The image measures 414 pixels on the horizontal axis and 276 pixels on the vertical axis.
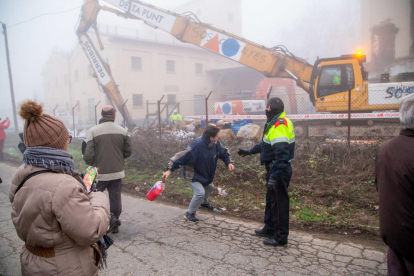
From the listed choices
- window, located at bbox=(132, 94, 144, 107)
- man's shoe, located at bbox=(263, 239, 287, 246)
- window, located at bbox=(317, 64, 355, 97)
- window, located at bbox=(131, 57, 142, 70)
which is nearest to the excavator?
window, located at bbox=(317, 64, 355, 97)

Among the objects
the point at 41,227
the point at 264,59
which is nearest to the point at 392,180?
the point at 41,227

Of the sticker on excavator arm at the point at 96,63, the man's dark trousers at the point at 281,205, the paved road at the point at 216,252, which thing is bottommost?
the paved road at the point at 216,252

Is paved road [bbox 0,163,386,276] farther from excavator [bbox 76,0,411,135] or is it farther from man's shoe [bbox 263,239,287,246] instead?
excavator [bbox 76,0,411,135]

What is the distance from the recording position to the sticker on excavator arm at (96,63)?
1396cm

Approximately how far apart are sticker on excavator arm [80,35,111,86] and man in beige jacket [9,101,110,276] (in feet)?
43.8

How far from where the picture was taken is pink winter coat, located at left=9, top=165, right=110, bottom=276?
1.54 meters

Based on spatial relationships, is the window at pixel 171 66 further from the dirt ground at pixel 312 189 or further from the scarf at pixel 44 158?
the scarf at pixel 44 158

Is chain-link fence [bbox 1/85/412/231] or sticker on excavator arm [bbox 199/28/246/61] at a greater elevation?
sticker on excavator arm [bbox 199/28/246/61]

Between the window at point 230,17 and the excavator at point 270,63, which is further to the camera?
the window at point 230,17

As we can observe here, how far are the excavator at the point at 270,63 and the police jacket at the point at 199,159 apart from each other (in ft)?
22.8

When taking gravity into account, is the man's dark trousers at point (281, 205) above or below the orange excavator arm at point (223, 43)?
below

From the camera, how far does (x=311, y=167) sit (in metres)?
6.30

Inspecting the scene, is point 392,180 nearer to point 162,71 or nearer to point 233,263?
point 233,263

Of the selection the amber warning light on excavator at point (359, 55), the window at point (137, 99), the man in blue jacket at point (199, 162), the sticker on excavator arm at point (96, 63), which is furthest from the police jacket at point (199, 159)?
the window at point (137, 99)
